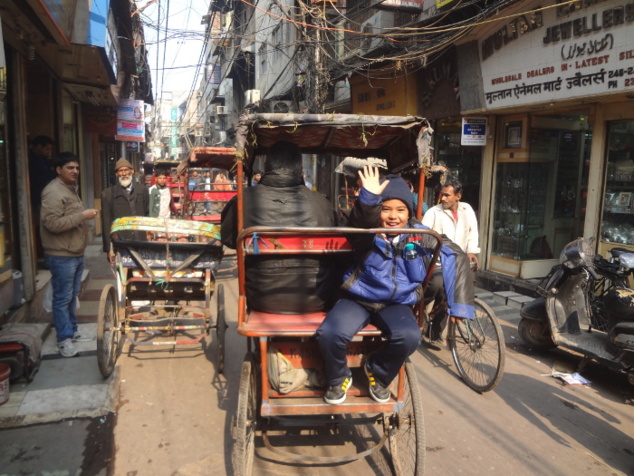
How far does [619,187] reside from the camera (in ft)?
21.6

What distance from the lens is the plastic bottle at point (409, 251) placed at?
9.56 feet

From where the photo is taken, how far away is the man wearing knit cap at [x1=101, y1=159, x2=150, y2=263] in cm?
594

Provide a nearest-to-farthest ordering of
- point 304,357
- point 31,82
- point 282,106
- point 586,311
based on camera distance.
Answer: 1. point 304,357
2. point 586,311
3. point 31,82
4. point 282,106

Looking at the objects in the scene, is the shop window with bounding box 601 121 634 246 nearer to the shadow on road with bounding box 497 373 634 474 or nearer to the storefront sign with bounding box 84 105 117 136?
the shadow on road with bounding box 497 373 634 474

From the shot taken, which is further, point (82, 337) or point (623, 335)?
point (82, 337)

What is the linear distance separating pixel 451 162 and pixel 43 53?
7.84 meters

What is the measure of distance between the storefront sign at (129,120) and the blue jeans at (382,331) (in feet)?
41.9

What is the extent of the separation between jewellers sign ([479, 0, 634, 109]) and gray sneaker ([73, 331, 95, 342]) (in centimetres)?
685

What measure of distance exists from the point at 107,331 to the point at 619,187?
22.2 ft

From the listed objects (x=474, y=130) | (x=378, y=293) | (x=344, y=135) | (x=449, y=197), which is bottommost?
(x=378, y=293)

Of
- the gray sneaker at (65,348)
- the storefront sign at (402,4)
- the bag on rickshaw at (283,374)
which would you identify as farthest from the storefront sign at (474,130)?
the gray sneaker at (65,348)

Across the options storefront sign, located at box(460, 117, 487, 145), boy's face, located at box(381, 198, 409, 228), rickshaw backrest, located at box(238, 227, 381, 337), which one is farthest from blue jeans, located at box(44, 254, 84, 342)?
storefront sign, located at box(460, 117, 487, 145)

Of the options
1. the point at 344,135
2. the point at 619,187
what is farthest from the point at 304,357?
the point at 619,187

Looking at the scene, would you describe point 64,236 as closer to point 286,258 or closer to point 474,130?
point 286,258
